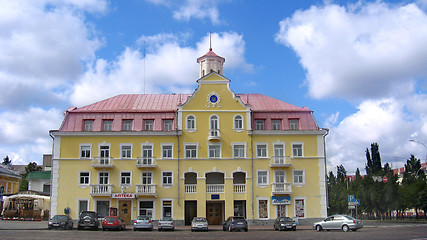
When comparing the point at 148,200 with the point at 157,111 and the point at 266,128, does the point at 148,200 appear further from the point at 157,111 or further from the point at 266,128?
the point at 266,128

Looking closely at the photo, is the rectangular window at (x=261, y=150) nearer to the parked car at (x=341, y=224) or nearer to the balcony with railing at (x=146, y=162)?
the balcony with railing at (x=146, y=162)

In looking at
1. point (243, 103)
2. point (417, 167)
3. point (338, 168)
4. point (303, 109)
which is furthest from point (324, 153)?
point (338, 168)

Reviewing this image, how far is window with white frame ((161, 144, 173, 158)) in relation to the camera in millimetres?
49219

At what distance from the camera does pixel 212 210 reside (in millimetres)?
49688

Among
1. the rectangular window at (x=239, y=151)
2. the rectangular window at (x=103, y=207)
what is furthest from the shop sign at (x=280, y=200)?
the rectangular window at (x=103, y=207)

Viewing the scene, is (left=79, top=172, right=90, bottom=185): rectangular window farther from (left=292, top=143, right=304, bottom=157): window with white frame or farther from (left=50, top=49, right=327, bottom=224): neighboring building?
Result: (left=292, top=143, right=304, bottom=157): window with white frame

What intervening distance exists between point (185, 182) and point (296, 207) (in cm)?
1332

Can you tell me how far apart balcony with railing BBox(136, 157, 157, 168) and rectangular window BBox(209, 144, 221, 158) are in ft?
21.7

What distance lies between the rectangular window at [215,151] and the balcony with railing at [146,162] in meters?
6.62

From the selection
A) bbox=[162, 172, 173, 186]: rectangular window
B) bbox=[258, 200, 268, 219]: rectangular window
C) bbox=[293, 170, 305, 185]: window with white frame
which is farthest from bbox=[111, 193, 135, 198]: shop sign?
bbox=[293, 170, 305, 185]: window with white frame

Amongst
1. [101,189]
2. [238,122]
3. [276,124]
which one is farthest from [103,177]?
[276,124]

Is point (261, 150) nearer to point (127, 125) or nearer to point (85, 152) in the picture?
point (127, 125)

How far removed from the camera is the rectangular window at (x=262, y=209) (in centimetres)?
4841

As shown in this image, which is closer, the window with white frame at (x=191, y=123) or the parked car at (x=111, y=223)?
the parked car at (x=111, y=223)
